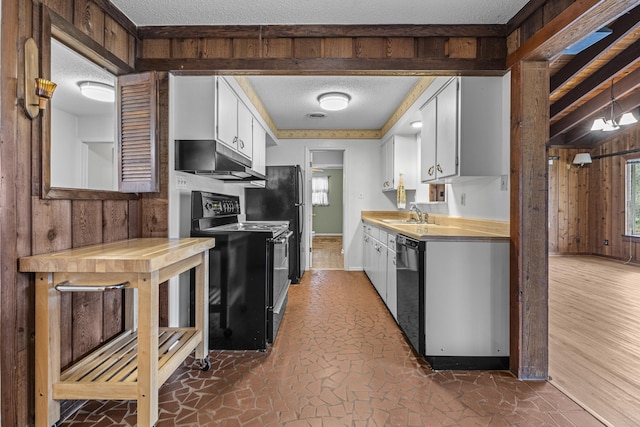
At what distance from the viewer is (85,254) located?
58.0 inches

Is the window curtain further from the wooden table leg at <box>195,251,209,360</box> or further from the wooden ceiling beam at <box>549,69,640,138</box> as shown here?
the wooden table leg at <box>195,251,209,360</box>

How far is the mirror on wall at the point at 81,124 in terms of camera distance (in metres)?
1.61

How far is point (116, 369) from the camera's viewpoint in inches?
63.5

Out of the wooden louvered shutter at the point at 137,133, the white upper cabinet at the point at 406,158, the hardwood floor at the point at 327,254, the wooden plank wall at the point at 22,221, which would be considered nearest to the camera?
the wooden plank wall at the point at 22,221

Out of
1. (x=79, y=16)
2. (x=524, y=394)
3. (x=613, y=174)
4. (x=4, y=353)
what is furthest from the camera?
(x=613, y=174)

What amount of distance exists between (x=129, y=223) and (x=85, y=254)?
724mm

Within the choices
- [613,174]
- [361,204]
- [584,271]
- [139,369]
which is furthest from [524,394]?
[613,174]

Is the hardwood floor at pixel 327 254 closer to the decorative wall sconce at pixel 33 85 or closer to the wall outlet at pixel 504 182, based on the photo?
the wall outlet at pixel 504 182

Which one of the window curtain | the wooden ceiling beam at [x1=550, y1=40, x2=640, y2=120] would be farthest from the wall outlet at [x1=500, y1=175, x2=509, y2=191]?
the window curtain

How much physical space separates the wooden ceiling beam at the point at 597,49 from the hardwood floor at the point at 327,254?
4.16 metres

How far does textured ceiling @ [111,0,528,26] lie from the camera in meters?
1.93

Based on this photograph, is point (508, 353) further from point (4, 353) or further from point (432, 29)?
point (4, 353)

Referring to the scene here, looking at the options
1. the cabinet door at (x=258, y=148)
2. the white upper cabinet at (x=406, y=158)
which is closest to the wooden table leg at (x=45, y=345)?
the cabinet door at (x=258, y=148)

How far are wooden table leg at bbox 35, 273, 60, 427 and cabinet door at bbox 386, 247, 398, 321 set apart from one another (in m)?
2.37
